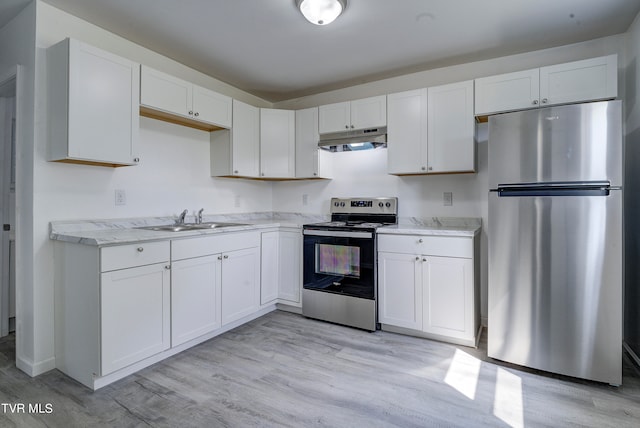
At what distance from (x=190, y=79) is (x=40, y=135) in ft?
4.76

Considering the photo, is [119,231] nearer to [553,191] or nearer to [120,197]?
[120,197]

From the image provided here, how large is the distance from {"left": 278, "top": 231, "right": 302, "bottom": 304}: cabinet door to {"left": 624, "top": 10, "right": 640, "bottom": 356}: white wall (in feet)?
8.72

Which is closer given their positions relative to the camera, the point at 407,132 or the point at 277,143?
the point at 407,132

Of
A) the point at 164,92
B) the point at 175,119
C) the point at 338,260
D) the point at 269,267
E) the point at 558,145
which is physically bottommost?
the point at 269,267

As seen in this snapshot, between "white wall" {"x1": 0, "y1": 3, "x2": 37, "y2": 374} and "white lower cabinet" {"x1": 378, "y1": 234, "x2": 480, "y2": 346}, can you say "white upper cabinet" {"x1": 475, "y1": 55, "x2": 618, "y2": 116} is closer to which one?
"white lower cabinet" {"x1": 378, "y1": 234, "x2": 480, "y2": 346}

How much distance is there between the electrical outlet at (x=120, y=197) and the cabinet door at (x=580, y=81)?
3.39 metres

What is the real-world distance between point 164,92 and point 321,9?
55.4 inches

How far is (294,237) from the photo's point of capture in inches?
132

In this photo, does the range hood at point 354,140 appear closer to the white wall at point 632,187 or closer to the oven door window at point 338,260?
the oven door window at point 338,260

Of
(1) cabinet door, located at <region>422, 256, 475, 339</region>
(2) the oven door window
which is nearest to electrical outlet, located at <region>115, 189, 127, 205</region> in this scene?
(2) the oven door window

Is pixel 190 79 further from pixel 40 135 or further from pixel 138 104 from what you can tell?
pixel 40 135

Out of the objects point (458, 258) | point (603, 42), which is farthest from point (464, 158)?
point (603, 42)

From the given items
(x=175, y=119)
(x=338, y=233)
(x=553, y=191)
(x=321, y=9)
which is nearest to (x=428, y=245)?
(x=338, y=233)

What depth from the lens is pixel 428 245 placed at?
8.82ft
